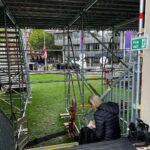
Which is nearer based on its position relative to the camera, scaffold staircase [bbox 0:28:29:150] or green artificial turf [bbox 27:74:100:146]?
green artificial turf [bbox 27:74:100:146]

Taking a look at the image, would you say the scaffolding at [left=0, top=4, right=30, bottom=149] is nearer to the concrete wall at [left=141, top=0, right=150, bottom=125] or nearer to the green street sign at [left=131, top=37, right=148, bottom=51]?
the concrete wall at [left=141, top=0, right=150, bottom=125]

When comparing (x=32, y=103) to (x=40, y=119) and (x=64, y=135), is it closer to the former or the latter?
(x=40, y=119)

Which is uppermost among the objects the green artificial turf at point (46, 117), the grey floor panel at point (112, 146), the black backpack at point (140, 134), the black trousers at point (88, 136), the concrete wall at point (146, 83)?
the concrete wall at point (146, 83)

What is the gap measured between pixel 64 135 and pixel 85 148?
2340 millimetres

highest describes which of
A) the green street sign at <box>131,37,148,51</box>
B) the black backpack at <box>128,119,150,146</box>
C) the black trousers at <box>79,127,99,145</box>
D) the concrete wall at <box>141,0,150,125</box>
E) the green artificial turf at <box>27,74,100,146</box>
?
the green street sign at <box>131,37,148,51</box>

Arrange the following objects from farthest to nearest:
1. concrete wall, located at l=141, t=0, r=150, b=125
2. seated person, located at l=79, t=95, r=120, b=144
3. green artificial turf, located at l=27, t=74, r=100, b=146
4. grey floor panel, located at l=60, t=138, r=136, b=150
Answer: green artificial turf, located at l=27, t=74, r=100, b=146
seated person, located at l=79, t=95, r=120, b=144
concrete wall, located at l=141, t=0, r=150, b=125
grey floor panel, located at l=60, t=138, r=136, b=150

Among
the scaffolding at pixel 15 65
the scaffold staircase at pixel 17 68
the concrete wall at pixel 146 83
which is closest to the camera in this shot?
the concrete wall at pixel 146 83

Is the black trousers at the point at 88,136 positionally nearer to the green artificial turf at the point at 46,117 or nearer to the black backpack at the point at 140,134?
the black backpack at the point at 140,134

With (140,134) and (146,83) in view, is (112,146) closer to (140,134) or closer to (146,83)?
(140,134)

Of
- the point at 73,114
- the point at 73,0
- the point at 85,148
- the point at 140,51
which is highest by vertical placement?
the point at 73,0

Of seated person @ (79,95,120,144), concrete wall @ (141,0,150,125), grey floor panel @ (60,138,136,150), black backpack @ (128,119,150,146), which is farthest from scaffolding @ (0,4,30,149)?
concrete wall @ (141,0,150,125)

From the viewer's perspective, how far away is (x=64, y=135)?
4293 millimetres

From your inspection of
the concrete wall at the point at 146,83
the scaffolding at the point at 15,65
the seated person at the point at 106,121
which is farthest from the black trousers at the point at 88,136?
the scaffolding at the point at 15,65

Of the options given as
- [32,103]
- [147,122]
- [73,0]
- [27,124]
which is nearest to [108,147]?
[147,122]
